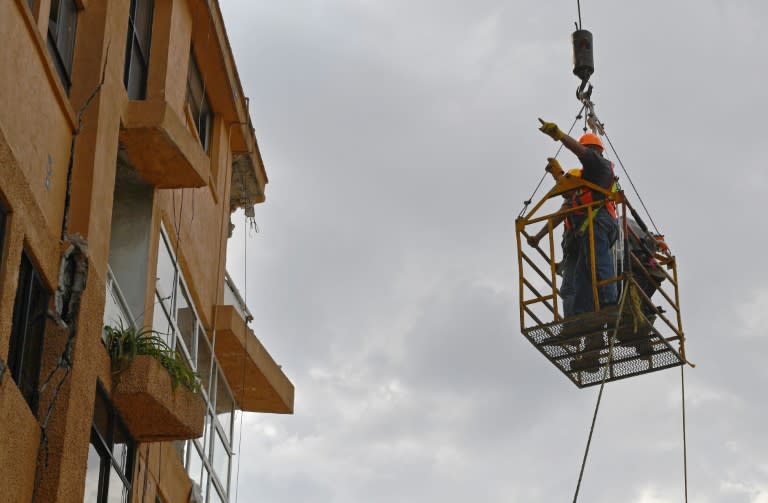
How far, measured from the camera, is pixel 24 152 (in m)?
12.5

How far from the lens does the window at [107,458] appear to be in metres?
13.9

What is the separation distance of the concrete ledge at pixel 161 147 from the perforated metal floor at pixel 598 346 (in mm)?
4624

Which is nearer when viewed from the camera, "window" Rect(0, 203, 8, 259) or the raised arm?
"window" Rect(0, 203, 8, 259)

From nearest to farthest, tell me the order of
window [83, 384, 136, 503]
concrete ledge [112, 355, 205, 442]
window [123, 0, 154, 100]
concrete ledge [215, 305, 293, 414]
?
1. window [83, 384, 136, 503]
2. concrete ledge [112, 355, 205, 442]
3. window [123, 0, 154, 100]
4. concrete ledge [215, 305, 293, 414]

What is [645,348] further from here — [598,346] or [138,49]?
[138,49]

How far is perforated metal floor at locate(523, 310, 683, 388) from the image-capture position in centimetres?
1809

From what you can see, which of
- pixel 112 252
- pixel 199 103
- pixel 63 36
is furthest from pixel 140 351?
pixel 199 103

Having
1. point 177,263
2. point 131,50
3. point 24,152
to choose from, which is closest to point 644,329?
point 177,263

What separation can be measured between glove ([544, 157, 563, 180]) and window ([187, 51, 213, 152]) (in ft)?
15.7

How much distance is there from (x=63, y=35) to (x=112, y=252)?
10.3ft

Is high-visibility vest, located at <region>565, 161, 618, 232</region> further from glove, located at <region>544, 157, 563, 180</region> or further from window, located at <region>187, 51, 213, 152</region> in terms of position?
window, located at <region>187, 51, 213, 152</region>

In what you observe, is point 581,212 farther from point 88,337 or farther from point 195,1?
point 88,337

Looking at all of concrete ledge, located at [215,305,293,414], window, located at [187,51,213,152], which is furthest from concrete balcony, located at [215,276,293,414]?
window, located at [187,51,213,152]

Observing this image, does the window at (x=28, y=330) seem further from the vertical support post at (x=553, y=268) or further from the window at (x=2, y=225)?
the vertical support post at (x=553, y=268)
